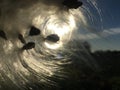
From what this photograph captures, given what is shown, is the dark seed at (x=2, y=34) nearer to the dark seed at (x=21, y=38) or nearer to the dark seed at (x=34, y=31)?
the dark seed at (x=21, y=38)

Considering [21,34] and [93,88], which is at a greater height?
[21,34]

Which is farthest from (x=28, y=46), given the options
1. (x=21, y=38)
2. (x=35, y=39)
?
(x=35, y=39)

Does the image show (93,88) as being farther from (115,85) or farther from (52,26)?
(52,26)

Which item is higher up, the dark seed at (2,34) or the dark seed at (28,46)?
the dark seed at (2,34)

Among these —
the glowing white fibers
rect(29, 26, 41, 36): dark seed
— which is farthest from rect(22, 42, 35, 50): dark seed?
rect(29, 26, 41, 36): dark seed

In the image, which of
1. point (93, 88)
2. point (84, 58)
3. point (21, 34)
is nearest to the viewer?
point (21, 34)

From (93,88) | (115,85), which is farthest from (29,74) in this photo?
(115,85)

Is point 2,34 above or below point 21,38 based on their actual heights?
above

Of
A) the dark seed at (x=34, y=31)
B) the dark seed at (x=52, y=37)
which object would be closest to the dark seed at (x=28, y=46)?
the dark seed at (x=34, y=31)

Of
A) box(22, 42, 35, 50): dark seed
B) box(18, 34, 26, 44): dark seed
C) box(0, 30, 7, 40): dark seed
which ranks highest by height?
box(0, 30, 7, 40): dark seed

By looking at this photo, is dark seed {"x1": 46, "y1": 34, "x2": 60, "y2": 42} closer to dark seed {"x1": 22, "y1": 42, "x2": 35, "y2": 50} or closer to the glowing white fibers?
the glowing white fibers

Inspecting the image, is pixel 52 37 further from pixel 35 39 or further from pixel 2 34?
pixel 2 34
